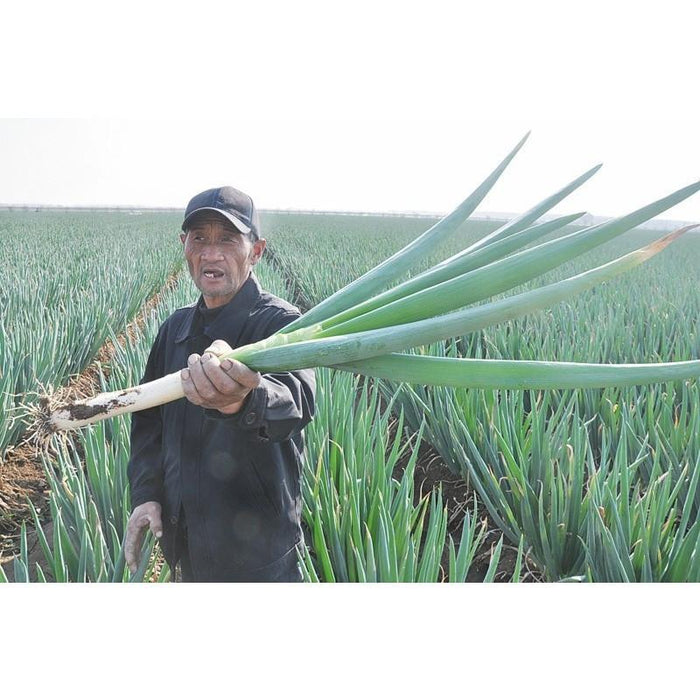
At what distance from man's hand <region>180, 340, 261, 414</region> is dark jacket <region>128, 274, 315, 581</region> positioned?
Result: 244 millimetres

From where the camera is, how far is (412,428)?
1.89 meters

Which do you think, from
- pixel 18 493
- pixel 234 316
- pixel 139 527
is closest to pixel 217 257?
pixel 234 316

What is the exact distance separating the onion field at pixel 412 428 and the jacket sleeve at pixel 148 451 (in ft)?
0.29

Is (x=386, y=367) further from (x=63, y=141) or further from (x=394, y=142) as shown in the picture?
(x=63, y=141)

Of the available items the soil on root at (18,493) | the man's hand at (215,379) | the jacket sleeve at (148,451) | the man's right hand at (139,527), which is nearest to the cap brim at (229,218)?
the jacket sleeve at (148,451)

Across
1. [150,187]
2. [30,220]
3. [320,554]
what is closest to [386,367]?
[320,554]

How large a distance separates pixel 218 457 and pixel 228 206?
44 centimetres

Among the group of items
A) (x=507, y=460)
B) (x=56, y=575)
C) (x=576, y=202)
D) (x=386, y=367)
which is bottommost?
(x=56, y=575)

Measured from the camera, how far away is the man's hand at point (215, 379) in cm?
71

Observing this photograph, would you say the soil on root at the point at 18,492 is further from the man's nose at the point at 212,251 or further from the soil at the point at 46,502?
the man's nose at the point at 212,251
